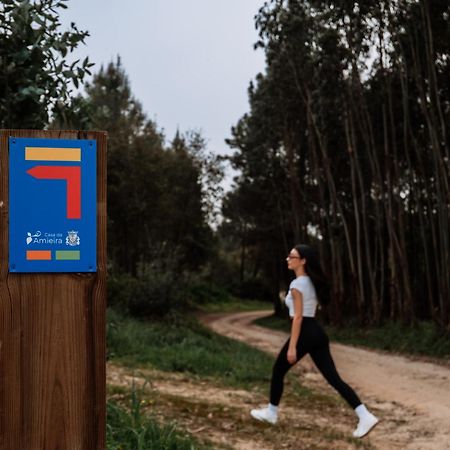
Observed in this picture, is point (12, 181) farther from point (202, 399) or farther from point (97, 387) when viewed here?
point (202, 399)

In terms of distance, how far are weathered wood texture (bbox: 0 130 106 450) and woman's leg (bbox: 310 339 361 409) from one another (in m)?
4.19

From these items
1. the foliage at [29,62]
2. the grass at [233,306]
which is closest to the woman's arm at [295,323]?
the foliage at [29,62]

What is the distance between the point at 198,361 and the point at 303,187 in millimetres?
19842

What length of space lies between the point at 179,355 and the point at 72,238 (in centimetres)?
1092

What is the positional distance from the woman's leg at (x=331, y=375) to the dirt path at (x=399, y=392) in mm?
463

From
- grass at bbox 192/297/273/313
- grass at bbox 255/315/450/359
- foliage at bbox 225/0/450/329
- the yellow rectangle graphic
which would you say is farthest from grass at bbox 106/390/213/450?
grass at bbox 192/297/273/313

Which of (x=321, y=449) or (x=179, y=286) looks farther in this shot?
(x=179, y=286)

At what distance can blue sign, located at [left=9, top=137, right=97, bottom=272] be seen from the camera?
3104 millimetres

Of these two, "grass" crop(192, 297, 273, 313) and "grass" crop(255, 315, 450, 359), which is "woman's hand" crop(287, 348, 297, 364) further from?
"grass" crop(192, 297, 273, 313)

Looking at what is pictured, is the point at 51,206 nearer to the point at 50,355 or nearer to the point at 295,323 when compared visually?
the point at 50,355

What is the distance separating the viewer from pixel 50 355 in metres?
3.07

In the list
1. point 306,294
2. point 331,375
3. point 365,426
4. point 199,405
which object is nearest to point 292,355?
point 331,375

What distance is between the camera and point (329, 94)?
80.7 feet

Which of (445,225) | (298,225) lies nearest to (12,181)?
(445,225)
